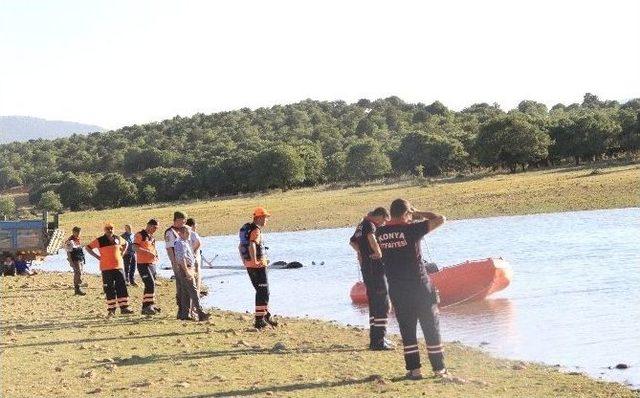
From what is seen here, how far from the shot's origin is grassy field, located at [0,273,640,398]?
1052cm

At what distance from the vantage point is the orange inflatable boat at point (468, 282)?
775 inches

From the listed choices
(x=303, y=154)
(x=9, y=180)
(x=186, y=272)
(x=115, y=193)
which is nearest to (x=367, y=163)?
(x=303, y=154)

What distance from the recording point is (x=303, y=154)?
312 ft

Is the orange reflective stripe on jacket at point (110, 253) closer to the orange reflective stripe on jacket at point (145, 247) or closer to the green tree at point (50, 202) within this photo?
the orange reflective stripe on jacket at point (145, 247)

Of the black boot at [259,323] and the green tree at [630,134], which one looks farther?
the green tree at [630,134]

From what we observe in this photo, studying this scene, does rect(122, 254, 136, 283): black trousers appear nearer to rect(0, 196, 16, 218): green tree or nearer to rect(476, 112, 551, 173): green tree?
rect(476, 112, 551, 173): green tree

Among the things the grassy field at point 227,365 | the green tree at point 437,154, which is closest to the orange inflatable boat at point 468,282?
the grassy field at point 227,365

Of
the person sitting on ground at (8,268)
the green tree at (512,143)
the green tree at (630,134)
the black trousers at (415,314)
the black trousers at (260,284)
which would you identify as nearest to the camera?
the black trousers at (415,314)

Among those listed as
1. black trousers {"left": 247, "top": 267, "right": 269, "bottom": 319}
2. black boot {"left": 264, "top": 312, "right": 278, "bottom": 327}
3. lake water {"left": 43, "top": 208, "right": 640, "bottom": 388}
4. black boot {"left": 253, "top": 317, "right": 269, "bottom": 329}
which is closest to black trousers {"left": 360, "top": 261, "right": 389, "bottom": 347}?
lake water {"left": 43, "top": 208, "right": 640, "bottom": 388}

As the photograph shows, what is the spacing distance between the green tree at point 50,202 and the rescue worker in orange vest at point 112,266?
76.0 meters

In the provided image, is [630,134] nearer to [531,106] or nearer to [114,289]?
[114,289]

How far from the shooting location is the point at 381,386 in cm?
1047

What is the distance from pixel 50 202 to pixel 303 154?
23306mm

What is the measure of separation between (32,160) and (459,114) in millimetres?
59895
